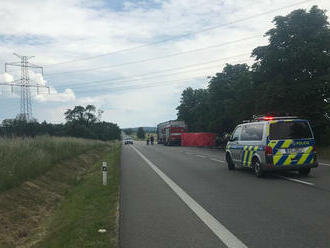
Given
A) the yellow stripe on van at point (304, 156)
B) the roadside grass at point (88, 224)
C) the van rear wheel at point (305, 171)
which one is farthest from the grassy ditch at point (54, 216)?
the van rear wheel at point (305, 171)

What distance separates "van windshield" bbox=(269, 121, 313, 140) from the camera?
13.1 meters

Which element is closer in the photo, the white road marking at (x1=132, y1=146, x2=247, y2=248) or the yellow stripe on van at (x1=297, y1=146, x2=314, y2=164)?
the white road marking at (x1=132, y1=146, x2=247, y2=248)

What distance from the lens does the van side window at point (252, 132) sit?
44.3ft

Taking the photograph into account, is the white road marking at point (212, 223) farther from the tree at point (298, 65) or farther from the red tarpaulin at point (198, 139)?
the red tarpaulin at point (198, 139)

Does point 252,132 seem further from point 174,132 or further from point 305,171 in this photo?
point 174,132

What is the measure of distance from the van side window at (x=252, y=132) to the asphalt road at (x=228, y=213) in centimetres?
153

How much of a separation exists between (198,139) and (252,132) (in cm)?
4402

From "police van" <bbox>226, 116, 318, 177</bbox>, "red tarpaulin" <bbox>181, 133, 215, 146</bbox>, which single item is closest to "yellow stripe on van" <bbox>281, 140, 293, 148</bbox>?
"police van" <bbox>226, 116, 318, 177</bbox>

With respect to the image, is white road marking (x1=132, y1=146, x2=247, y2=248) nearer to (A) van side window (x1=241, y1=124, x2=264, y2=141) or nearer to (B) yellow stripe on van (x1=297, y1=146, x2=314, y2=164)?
(A) van side window (x1=241, y1=124, x2=264, y2=141)

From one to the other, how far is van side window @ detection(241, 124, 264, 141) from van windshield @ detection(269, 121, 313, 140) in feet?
1.46

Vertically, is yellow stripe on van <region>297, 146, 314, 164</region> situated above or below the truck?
below

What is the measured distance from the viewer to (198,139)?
191 ft

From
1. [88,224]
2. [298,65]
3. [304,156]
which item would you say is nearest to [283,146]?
[304,156]

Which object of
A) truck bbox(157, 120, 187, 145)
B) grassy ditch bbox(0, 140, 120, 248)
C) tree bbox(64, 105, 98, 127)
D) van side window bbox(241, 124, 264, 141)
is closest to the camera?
grassy ditch bbox(0, 140, 120, 248)
